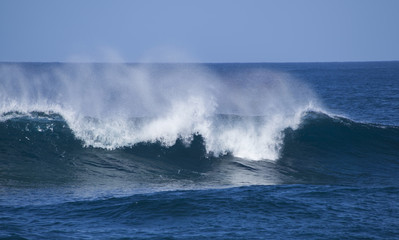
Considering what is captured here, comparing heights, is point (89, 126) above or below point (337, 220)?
above

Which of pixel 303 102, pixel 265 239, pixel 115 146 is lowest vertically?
pixel 265 239

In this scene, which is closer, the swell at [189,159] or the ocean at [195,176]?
the ocean at [195,176]

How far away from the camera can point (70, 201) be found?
9477 mm

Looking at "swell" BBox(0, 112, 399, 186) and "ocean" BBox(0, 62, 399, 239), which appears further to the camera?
"swell" BBox(0, 112, 399, 186)

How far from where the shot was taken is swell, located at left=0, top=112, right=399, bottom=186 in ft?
41.3

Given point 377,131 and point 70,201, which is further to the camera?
point 377,131

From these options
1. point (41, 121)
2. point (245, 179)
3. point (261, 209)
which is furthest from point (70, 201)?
point (41, 121)

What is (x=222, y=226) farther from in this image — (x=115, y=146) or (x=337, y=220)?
(x=115, y=146)

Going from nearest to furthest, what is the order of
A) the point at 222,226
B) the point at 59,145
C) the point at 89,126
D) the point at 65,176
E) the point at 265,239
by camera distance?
the point at 265,239, the point at 222,226, the point at 65,176, the point at 59,145, the point at 89,126

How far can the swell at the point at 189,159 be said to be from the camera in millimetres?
12574

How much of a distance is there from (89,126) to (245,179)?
6.85 metres

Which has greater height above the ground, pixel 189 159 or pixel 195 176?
pixel 189 159

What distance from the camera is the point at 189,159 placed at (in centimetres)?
1455

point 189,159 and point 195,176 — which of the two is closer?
point 195,176
